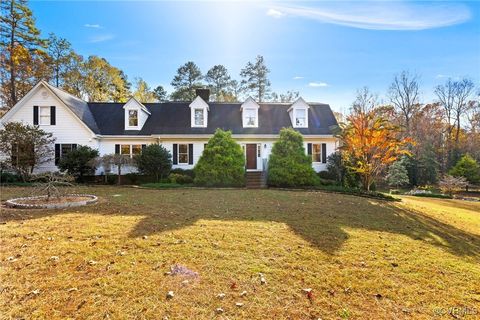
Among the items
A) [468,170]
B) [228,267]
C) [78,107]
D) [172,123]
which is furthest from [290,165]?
[468,170]

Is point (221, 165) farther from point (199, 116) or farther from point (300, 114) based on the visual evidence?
point (300, 114)

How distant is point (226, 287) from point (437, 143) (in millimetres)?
39508

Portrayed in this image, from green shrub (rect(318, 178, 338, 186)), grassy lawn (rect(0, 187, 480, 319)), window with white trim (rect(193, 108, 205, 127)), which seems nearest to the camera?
grassy lawn (rect(0, 187, 480, 319))

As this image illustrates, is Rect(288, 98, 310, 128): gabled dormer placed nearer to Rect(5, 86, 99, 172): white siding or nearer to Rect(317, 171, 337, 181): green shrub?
Rect(317, 171, 337, 181): green shrub

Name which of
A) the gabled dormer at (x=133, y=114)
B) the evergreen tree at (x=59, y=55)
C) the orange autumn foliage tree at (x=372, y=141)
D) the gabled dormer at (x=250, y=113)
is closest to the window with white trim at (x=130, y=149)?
the gabled dormer at (x=133, y=114)

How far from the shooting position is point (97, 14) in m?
11.0

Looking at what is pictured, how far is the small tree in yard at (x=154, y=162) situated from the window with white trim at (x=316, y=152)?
11.3 metres

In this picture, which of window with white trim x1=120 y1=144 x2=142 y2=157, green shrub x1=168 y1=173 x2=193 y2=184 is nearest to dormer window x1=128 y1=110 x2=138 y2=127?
window with white trim x1=120 y1=144 x2=142 y2=157

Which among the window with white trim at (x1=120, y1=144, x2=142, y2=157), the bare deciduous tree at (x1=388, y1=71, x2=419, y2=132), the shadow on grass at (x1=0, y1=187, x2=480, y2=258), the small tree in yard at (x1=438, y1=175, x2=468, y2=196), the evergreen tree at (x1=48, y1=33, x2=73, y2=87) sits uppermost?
the evergreen tree at (x1=48, y1=33, x2=73, y2=87)

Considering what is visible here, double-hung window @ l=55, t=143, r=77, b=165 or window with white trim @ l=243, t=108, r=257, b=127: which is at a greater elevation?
window with white trim @ l=243, t=108, r=257, b=127

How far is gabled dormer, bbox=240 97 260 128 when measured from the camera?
1988 cm

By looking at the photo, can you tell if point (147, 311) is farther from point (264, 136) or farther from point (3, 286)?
point (264, 136)

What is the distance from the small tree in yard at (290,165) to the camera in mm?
15031

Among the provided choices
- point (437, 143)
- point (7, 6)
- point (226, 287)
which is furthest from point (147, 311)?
point (437, 143)
